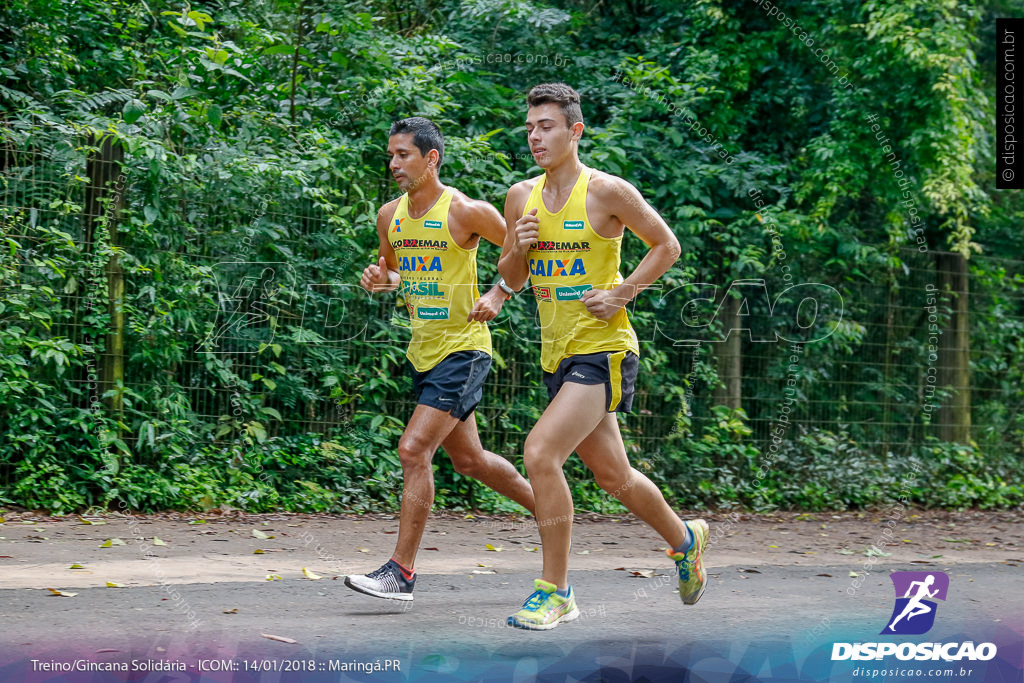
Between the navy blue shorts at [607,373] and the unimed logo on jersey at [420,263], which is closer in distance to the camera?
the navy blue shorts at [607,373]

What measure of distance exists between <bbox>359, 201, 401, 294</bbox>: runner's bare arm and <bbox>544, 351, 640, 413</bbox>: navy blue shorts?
1228 mm

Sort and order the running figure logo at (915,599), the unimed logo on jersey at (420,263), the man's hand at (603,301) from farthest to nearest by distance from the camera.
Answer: the unimed logo on jersey at (420,263), the running figure logo at (915,599), the man's hand at (603,301)

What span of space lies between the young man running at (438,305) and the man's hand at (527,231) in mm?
530

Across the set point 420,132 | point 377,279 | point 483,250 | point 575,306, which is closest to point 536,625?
point 575,306

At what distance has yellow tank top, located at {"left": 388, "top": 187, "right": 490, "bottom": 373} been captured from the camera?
5.23m

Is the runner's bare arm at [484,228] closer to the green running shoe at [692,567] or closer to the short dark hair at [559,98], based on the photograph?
the short dark hair at [559,98]

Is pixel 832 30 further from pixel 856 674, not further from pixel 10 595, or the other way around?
pixel 10 595

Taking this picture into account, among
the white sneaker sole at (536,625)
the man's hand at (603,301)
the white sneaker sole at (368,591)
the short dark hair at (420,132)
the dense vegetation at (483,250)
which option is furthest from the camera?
the dense vegetation at (483,250)

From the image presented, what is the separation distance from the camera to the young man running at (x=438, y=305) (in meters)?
5.07

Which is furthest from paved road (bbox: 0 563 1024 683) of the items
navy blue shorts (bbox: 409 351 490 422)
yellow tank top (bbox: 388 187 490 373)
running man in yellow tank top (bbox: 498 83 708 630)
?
yellow tank top (bbox: 388 187 490 373)

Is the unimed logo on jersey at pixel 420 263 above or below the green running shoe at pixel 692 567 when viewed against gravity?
above

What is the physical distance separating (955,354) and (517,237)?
806 centimetres

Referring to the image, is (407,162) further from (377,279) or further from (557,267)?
(557,267)

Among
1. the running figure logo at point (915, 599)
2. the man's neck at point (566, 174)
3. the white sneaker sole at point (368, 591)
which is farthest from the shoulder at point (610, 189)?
the running figure logo at point (915, 599)
